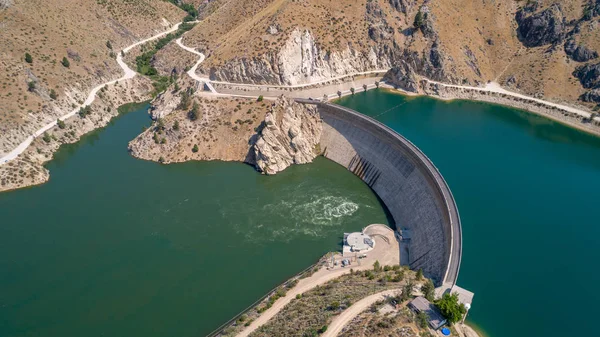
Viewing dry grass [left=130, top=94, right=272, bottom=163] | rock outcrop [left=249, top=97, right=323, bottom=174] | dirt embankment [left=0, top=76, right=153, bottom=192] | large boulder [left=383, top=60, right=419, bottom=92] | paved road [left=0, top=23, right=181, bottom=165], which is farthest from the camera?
large boulder [left=383, top=60, right=419, bottom=92]

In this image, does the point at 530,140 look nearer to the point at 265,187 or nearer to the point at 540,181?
the point at 540,181

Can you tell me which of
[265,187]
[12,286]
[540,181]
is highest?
[540,181]

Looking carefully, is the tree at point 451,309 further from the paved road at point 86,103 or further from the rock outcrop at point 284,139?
the paved road at point 86,103

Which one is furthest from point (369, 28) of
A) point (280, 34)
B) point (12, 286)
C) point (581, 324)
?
point (12, 286)

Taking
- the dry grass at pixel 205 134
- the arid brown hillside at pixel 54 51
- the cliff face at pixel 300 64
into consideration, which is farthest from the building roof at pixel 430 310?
the arid brown hillside at pixel 54 51

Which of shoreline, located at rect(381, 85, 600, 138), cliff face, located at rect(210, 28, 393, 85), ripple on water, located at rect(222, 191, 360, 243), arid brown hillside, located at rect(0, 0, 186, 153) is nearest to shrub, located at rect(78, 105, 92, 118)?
arid brown hillside, located at rect(0, 0, 186, 153)

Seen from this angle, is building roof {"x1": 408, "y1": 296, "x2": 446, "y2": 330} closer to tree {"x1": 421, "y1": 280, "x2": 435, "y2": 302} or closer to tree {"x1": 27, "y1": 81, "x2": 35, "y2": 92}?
tree {"x1": 421, "y1": 280, "x2": 435, "y2": 302}

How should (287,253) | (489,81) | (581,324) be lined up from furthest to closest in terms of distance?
(489,81)
(287,253)
(581,324)
